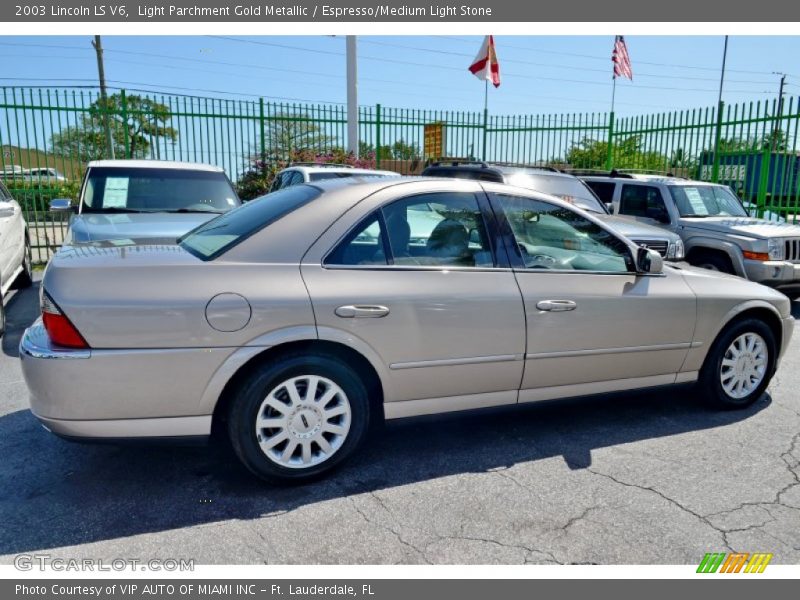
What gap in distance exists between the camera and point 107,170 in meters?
7.04

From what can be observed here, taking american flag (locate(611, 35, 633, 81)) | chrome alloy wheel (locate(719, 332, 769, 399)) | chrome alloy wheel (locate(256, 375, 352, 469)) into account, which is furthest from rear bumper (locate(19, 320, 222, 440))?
american flag (locate(611, 35, 633, 81))

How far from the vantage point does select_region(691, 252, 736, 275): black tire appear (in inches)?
320

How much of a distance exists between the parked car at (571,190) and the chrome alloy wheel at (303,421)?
521 centimetres

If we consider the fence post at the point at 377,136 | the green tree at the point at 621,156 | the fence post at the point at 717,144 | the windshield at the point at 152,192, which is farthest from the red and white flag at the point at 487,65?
the windshield at the point at 152,192

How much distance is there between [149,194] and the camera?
6977 millimetres

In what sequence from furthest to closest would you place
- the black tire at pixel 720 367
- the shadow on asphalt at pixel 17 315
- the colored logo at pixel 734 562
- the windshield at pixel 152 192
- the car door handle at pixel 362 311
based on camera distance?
the windshield at pixel 152 192
the shadow on asphalt at pixel 17 315
the black tire at pixel 720 367
the car door handle at pixel 362 311
the colored logo at pixel 734 562

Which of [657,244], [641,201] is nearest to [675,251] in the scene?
[657,244]

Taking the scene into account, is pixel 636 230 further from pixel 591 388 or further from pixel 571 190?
pixel 591 388

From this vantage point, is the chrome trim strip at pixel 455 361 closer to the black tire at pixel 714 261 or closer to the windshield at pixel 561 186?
the windshield at pixel 561 186

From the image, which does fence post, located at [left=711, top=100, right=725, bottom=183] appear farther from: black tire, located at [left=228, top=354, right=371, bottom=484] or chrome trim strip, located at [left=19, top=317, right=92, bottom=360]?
chrome trim strip, located at [left=19, top=317, right=92, bottom=360]

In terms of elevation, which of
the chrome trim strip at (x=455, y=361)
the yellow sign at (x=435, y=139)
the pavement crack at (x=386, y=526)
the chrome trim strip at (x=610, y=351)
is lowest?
the pavement crack at (x=386, y=526)

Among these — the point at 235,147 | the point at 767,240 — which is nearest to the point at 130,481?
the point at 767,240

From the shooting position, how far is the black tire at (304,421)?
10.1ft

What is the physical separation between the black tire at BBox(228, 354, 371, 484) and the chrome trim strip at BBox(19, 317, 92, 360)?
740 mm
